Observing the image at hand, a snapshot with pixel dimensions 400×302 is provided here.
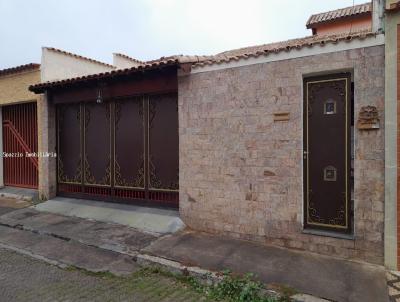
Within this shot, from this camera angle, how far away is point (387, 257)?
14.5ft

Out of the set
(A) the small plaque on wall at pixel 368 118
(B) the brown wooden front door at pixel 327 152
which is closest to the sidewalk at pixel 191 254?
(B) the brown wooden front door at pixel 327 152

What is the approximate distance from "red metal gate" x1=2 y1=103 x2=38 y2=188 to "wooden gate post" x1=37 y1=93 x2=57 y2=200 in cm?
103

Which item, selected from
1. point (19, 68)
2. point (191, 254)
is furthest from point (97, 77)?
point (191, 254)

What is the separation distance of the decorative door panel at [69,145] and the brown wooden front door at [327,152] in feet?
20.1

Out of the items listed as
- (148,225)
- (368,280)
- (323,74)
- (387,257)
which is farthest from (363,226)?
(148,225)

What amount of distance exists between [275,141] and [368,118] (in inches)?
57.7

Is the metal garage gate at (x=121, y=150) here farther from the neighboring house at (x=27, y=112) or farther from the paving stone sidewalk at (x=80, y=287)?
the paving stone sidewalk at (x=80, y=287)

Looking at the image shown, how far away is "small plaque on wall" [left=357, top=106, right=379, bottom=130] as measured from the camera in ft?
14.9

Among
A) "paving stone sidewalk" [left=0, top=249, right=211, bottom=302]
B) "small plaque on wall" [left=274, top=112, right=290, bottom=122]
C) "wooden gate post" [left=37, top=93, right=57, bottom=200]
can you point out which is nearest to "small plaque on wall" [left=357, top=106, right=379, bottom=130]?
"small plaque on wall" [left=274, top=112, right=290, bottom=122]

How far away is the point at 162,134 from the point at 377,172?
171 inches

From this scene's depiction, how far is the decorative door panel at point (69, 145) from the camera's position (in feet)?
28.0

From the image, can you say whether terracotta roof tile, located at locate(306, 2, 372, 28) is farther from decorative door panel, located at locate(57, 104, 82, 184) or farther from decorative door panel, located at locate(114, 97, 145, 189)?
decorative door panel, located at locate(57, 104, 82, 184)

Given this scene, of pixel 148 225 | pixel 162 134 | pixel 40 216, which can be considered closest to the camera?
pixel 148 225

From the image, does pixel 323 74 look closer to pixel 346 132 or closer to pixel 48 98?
pixel 346 132
